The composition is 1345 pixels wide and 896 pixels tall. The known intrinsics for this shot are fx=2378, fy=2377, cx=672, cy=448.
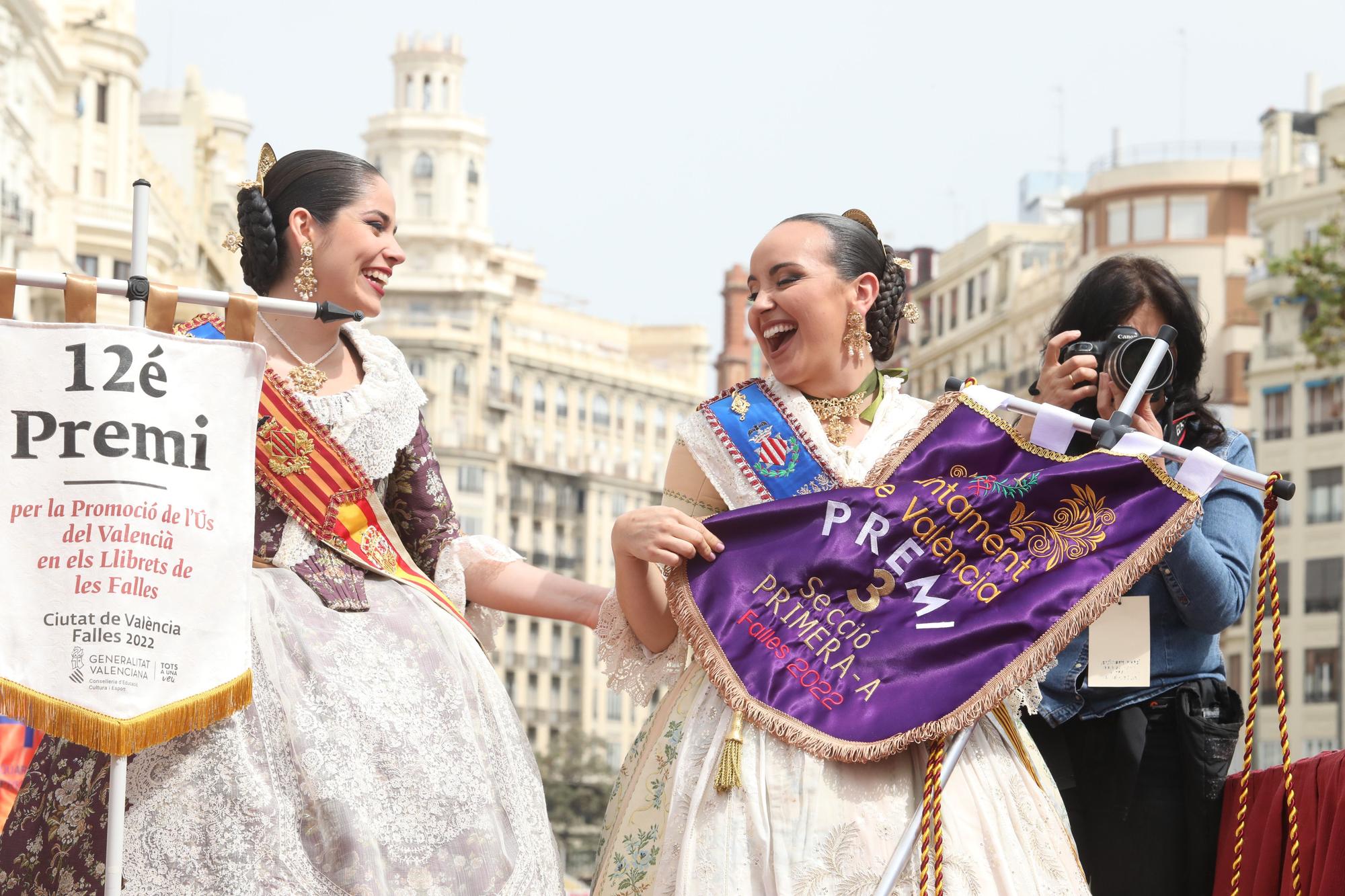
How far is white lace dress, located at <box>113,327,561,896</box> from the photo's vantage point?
5.65 metres

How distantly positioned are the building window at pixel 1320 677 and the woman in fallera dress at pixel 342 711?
53805 millimetres

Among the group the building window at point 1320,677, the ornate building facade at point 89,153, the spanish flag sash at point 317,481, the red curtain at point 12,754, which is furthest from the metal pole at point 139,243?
the building window at point 1320,677

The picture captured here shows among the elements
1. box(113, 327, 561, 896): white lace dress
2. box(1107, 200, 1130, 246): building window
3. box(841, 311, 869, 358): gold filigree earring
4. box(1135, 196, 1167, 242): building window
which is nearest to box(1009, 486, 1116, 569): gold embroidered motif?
box(841, 311, 869, 358): gold filigree earring

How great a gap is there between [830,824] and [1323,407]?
186ft

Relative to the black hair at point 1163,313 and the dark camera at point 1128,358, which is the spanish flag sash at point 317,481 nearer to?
the dark camera at point 1128,358

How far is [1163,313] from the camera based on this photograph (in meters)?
6.96

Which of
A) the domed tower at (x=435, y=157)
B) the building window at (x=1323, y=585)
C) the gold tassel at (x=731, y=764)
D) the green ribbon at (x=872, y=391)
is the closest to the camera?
the gold tassel at (x=731, y=764)

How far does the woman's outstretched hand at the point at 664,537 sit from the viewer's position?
6246 mm

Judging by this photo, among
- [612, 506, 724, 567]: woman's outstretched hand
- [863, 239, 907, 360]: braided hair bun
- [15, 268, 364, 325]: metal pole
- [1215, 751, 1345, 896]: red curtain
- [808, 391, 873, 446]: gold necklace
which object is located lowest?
[1215, 751, 1345, 896]: red curtain

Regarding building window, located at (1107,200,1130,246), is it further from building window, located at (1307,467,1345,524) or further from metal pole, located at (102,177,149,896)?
metal pole, located at (102,177,149,896)

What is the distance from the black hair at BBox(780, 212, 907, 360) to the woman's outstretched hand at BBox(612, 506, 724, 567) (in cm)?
83

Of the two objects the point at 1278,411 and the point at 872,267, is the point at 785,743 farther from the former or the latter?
the point at 1278,411

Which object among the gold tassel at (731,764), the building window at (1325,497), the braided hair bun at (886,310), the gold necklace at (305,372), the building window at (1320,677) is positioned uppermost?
the building window at (1325,497)

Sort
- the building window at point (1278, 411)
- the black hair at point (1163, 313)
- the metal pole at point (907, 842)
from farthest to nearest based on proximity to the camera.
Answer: the building window at point (1278, 411) → the black hair at point (1163, 313) → the metal pole at point (907, 842)
